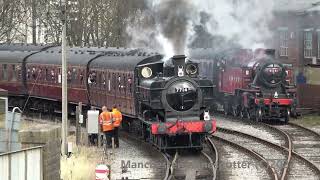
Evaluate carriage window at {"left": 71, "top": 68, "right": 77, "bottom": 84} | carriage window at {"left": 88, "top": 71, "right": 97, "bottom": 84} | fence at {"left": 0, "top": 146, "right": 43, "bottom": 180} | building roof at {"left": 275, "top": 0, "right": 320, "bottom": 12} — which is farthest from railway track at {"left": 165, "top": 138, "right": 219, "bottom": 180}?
building roof at {"left": 275, "top": 0, "right": 320, "bottom": 12}

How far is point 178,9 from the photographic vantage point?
81.9 ft

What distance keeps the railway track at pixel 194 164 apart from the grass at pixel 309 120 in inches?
291

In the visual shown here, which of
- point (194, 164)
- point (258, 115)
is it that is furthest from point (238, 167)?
point (258, 115)

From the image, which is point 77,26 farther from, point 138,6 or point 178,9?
point 178,9

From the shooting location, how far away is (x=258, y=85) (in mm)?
28281

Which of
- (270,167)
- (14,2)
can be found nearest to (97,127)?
(270,167)

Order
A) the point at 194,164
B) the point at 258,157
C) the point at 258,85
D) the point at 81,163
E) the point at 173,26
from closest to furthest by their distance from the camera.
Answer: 1. the point at 81,163
2. the point at 194,164
3. the point at 258,157
4. the point at 173,26
5. the point at 258,85

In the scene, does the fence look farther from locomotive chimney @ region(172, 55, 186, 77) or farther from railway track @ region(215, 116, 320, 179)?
locomotive chimney @ region(172, 55, 186, 77)

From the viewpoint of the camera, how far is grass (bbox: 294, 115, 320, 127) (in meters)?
27.1

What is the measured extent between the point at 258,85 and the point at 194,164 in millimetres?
11203

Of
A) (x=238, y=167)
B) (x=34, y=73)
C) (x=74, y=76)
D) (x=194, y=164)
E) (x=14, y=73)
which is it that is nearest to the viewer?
(x=238, y=167)

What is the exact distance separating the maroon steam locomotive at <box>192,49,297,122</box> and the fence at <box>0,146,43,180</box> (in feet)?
59.6

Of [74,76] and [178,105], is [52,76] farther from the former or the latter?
[178,105]

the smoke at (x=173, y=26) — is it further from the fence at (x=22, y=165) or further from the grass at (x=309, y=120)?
the fence at (x=22, y=165)
